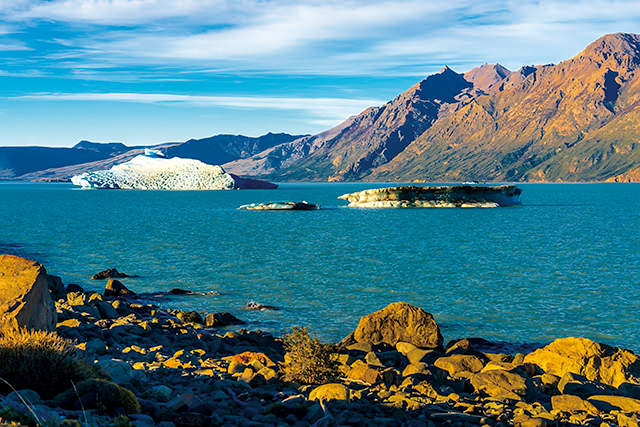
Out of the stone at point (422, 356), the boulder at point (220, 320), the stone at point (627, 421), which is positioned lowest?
the boulder at point (220, 320)

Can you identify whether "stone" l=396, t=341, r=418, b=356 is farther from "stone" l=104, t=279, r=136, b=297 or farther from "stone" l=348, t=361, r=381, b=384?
"stone" l=104, t=279, r=136, b=297

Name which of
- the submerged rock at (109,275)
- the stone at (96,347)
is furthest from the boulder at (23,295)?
the submerged rock at (109,275)

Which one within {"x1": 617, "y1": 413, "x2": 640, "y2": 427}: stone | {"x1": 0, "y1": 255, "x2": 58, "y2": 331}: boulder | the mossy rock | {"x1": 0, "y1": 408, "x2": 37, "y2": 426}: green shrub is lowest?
{"x1": 617, "y1": 413, "x2": 640, "y2": 427}: stone

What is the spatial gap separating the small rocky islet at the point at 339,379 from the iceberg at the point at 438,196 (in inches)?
3462

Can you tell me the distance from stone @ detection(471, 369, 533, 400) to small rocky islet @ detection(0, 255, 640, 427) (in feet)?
0.07

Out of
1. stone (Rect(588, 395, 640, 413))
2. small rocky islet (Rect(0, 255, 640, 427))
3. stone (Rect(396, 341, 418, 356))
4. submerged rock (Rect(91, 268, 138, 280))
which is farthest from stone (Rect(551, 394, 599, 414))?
submerged rock (Rect(91, 268, 138, 280))

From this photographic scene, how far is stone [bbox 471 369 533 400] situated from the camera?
11.1 m

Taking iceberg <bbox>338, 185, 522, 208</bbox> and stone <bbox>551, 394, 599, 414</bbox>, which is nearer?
stone <bbox>551, 394, 599, 414</bbox>

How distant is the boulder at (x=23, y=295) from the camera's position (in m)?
10.9

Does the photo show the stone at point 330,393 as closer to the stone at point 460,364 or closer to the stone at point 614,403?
the stone at point 460,364

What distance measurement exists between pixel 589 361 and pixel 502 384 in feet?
12.0

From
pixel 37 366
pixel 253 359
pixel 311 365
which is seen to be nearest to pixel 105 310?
pixel 253 359

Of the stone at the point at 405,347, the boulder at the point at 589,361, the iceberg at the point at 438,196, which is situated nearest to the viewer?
the boulder at the point at 589,361

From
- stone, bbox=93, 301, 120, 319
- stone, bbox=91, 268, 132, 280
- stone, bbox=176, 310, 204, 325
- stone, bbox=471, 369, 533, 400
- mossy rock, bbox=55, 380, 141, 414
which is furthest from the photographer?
stone, bbox=91, 268, 132, 280
